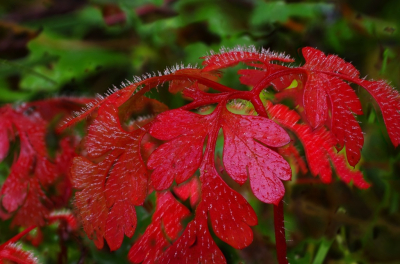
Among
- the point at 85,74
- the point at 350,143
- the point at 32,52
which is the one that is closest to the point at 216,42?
the point at 85,74

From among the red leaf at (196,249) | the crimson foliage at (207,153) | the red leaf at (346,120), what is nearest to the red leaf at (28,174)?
the crimson foliage at (207,153)

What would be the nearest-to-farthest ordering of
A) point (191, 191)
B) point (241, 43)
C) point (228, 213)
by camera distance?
point (228, 213)
point (191, 191)
point (241, 43)

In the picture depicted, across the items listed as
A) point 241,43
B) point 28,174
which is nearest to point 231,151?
point 28,174

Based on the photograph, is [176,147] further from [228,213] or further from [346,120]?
[346,120]

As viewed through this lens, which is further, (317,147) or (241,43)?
(241,43)

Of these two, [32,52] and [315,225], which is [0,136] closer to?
[315,225]

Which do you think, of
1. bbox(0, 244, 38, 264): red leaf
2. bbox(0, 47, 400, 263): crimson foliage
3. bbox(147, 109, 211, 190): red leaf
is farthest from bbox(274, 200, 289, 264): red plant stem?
bbox(0, 244, 38, 264): red leaf

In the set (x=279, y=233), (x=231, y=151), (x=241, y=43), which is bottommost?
(x=241, y=43)
